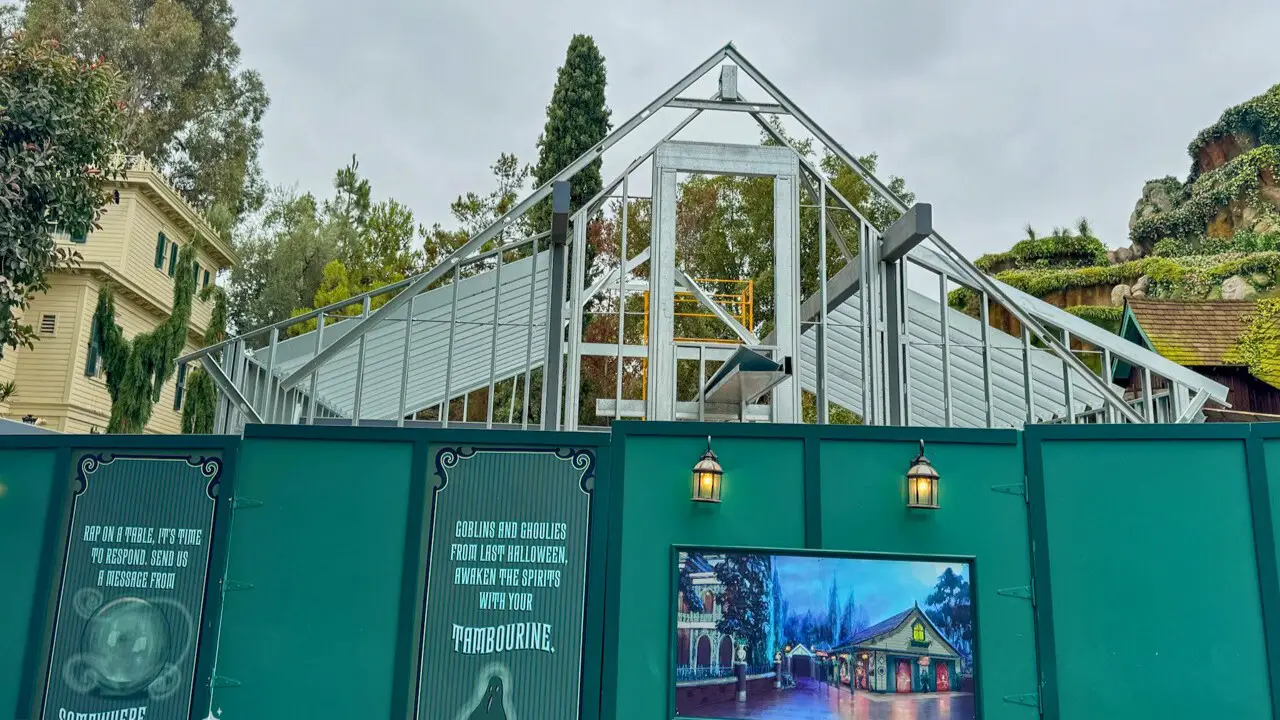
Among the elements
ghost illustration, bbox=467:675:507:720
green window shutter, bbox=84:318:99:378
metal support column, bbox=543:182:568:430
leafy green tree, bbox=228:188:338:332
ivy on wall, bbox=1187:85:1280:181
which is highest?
ivy on wall, bbox=1187:85:1280:181

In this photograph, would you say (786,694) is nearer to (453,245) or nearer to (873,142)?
(453,245)

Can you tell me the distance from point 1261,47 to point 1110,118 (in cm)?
841

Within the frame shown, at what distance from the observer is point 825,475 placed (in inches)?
209

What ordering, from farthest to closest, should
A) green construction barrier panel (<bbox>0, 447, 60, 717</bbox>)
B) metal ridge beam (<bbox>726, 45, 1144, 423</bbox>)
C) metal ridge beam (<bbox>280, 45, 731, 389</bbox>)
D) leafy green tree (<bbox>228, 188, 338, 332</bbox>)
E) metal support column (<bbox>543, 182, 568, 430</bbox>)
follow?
leafy green tree (<bbox>228, 188, 338, 332</bbox>)
metal ridge beam (<bbox>726, 45, 1144, 423</bbox>)
metal ridge beam (<bbox>280, 45, 731, 389</bbox>)
metal support column (<bbox>543, 182, 568, 430</bbox>)
green construction barrier panel (<bbox>0, 447, 60, 717</bbox>)

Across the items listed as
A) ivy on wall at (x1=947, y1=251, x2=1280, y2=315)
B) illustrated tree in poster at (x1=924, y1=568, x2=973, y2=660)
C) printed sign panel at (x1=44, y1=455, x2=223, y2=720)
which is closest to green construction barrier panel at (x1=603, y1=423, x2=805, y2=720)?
illustrated tree in poster at (x1=924, y1=568, x2=973, y2=660)

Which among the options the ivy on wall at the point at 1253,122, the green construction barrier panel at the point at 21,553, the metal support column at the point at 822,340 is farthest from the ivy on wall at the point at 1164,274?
the green construction barrier panel at the point at 21,553

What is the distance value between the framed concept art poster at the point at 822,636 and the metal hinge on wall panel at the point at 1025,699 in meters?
0.22

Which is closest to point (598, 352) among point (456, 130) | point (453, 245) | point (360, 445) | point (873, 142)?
point (360, 445)

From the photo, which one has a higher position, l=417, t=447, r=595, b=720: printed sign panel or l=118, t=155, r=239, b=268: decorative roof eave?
l=118, t=155, r=239, b=268: decorative roof eave

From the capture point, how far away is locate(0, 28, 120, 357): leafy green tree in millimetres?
11641

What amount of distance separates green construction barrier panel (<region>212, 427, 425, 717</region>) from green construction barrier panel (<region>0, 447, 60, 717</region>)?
4.73 ft

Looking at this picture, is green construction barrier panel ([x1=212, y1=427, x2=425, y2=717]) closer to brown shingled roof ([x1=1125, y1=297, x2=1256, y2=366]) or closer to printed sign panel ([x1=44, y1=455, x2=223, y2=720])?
printed sign panel ([x1=44, y1=455, x2=223, y2=720])

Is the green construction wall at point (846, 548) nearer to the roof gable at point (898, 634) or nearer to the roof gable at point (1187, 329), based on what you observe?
the roof gable at point (898, 634)

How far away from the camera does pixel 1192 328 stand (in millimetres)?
22375
